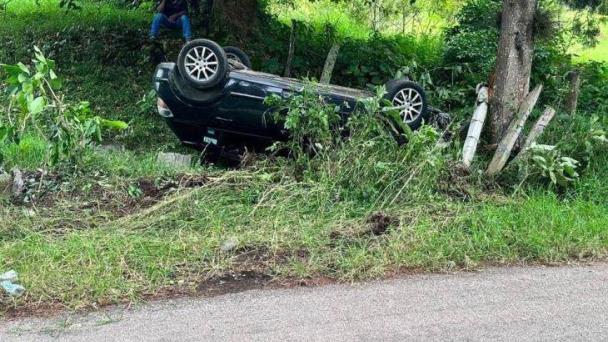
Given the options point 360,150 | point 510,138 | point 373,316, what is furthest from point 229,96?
point 373,316

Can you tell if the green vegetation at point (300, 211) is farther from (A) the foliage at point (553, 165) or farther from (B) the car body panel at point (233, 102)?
(B) the car body panel at point (233, 102)

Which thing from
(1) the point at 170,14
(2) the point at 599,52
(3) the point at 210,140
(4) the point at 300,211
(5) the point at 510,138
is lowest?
(4) the point at 300,211

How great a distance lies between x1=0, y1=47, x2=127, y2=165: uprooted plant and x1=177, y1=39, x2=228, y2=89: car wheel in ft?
3.13

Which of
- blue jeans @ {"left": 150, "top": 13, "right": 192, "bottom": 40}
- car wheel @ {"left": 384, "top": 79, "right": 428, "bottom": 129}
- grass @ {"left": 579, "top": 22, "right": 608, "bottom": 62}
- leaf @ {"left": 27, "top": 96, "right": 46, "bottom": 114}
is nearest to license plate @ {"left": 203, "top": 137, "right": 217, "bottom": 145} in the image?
car wheel @ {"left": 384, "top": 79, "right": 428, "bottom": 129}

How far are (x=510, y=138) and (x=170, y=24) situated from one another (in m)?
6.14

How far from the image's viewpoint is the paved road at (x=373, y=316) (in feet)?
12.4

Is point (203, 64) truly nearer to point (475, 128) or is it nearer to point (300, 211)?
point (300, 211)

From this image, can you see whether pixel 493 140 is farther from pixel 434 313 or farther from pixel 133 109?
pixel 133 109

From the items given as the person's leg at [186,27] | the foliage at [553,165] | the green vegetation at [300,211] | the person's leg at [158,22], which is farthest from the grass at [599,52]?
the person's leg at [158,22]

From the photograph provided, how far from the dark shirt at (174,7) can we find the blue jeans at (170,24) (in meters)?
0.09

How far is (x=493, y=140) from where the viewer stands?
704cm

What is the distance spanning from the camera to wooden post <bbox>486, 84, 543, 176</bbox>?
252 inches

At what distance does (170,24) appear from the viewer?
35.7 ft

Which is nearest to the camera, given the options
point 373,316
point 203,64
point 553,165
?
point 373,316
